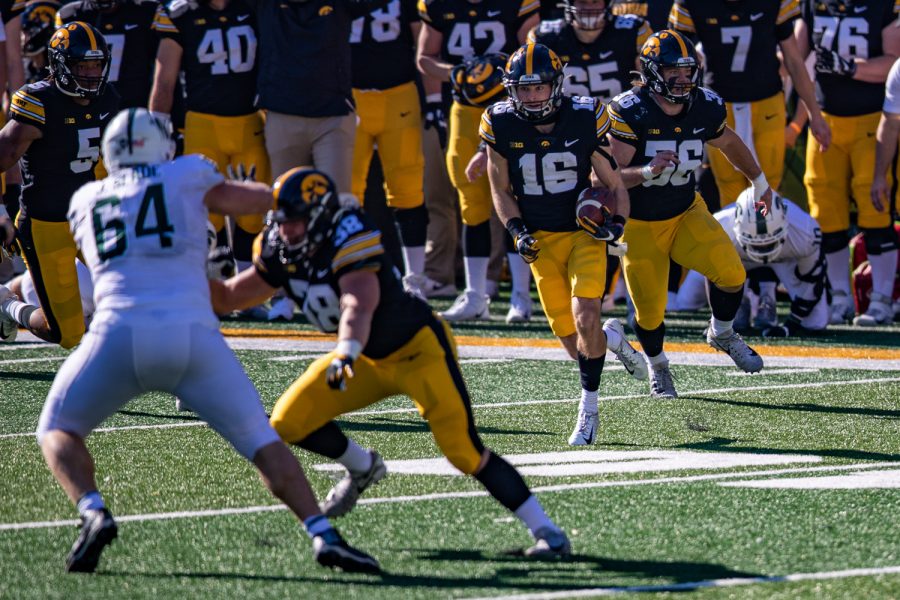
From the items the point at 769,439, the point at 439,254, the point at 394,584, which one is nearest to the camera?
the point at 394,584

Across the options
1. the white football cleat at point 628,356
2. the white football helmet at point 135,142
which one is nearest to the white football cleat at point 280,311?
the white football cleat at point 628,356

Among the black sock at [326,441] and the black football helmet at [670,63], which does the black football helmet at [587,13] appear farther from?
the black sock at [326,441]

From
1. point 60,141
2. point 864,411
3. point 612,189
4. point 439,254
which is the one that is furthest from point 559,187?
point 439,254

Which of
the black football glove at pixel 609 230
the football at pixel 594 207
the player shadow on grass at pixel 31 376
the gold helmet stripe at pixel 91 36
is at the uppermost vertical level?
the gold helmet stripe at pixel 91 36

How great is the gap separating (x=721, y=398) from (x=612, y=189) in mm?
1369

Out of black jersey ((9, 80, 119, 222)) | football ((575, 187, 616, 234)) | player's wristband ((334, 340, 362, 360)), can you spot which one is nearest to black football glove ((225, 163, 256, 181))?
black jersey ((9, 80, 119, 222))

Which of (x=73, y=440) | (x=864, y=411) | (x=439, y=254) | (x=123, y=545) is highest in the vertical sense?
(x=73, y=440)

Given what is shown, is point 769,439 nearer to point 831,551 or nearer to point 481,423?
point 481,423

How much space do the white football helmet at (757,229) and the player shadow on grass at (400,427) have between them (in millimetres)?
2812

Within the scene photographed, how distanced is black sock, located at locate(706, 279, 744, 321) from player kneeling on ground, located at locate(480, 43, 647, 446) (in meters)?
0.82

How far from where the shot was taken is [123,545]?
17.2 feet

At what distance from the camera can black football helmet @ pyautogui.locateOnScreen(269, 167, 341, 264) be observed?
4977mm

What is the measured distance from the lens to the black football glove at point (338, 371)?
15.4 feet

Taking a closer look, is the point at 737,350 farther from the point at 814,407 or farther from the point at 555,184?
→ the point at 555,184
